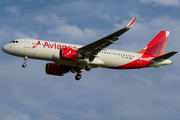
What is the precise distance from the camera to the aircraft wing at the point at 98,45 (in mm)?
35969

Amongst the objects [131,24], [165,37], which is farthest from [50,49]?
[165,37]

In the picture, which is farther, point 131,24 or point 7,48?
point 7,48

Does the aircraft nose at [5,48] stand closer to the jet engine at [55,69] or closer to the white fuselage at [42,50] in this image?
the white fuselage at [42,50]

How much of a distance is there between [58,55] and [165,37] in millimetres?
19670

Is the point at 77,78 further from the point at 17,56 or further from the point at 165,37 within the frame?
the point at 165,37

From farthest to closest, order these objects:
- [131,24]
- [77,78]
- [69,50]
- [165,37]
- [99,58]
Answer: [165,37] → [77,78] → [99,58] → [69,50] → [131,24]

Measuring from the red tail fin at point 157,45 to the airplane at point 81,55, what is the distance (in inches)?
56.5

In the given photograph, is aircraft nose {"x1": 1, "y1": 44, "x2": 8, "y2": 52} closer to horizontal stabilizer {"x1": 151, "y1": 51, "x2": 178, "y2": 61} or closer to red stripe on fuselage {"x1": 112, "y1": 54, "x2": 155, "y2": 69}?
red stripe on fuselage {"x1": 112, "y1": 54, "x2": 155, "y2": 69}

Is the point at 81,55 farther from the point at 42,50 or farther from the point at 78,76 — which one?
the point at 78,76

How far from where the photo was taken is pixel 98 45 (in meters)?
38.9

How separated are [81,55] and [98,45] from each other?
2.65 meters

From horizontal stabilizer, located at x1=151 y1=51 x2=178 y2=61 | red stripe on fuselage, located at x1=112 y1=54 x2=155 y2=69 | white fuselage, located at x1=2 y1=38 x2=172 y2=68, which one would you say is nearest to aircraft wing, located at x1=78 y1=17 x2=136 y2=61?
white fuselage, located at x1=2 y1=38 x2=172 y2=68

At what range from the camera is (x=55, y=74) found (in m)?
45.8

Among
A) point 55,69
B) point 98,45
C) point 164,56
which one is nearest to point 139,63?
point 164,56
